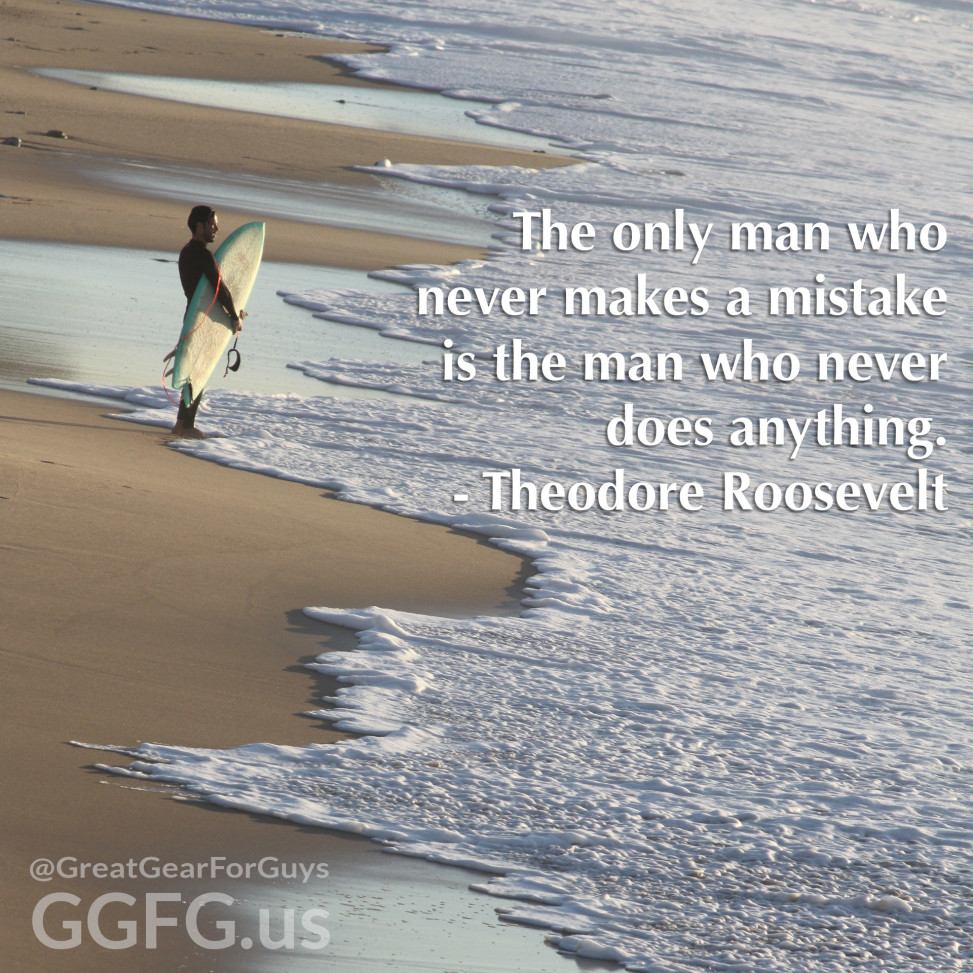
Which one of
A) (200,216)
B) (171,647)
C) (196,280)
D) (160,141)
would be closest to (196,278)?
(196,280)

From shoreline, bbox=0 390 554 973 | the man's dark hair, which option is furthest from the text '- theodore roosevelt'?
the man's dark hair

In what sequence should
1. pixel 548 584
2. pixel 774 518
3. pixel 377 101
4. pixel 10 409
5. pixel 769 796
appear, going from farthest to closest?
pixel 377 101 → pixel 774 518 → pixel 10 409 → pixel 548 584 → pixel 769 796

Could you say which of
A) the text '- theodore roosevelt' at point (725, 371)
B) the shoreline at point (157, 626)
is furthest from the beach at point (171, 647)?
the text '- theodore roosevelt' at point (725, 371)

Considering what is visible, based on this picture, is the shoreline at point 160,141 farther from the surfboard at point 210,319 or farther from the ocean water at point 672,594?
the surfboard at point 210,319

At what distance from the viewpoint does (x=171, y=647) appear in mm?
4738

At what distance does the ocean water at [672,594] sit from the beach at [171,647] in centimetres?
14

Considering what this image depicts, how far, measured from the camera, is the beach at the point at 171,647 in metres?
3.55

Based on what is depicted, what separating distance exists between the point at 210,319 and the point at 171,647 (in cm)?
276

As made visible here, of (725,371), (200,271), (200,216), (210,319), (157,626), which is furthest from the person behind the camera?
(725,371)

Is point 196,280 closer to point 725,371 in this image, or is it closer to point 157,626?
point 157,626

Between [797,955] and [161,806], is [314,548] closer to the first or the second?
[161,806]

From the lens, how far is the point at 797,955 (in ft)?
12.2

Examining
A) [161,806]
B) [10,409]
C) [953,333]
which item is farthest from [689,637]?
[953,333]

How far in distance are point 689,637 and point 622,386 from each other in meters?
3.78
